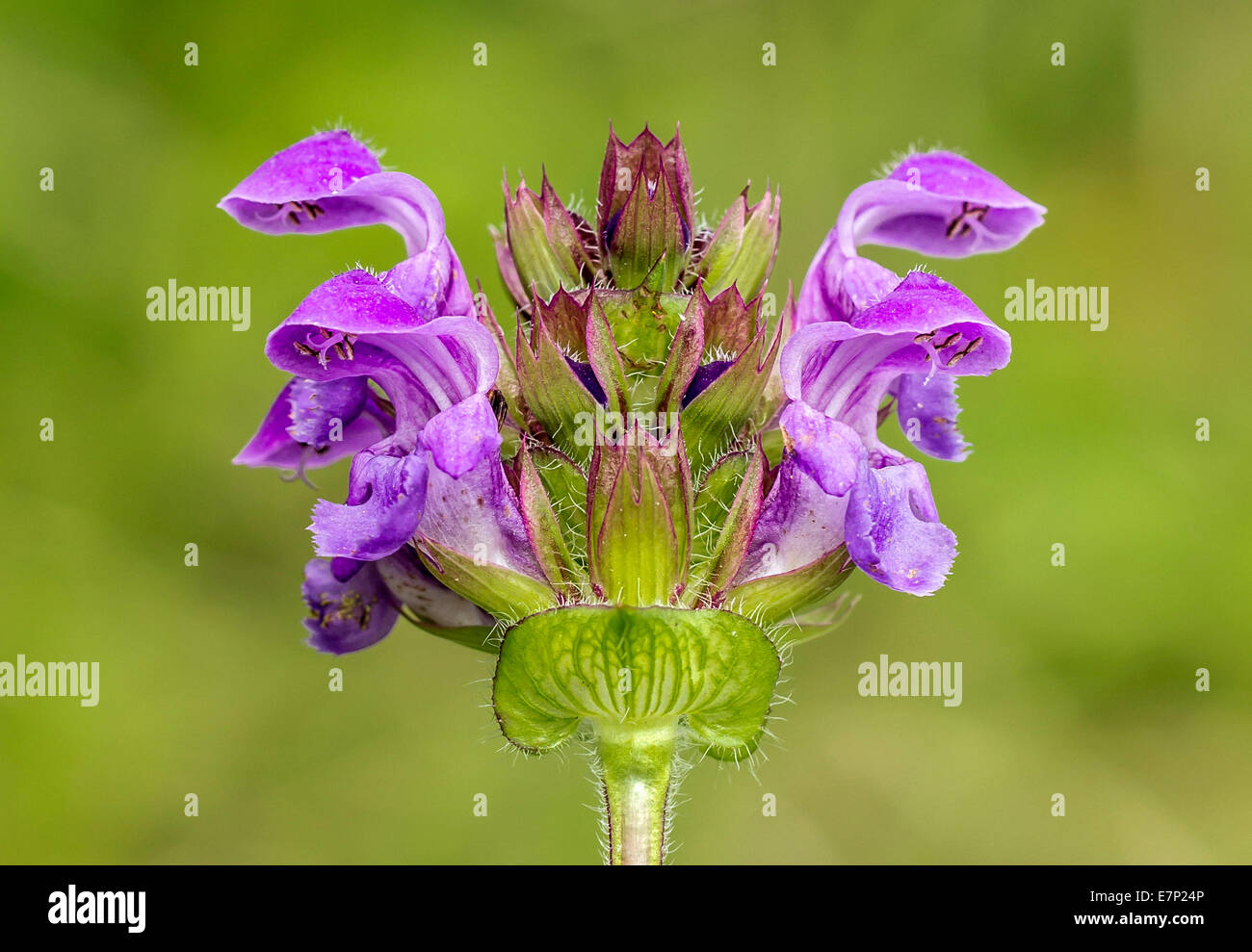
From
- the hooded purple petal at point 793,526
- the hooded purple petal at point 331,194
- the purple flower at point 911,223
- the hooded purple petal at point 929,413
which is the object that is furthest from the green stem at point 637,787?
the hooded purple petal at point 331,194

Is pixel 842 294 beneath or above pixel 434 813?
above

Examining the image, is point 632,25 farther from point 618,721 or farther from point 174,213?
point 618,721

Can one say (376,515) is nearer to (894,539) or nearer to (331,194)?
(331,194)

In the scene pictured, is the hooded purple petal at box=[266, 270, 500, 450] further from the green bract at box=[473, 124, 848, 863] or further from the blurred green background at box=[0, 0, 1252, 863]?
the blurred green background at box=[0, 0, 1252, 863]

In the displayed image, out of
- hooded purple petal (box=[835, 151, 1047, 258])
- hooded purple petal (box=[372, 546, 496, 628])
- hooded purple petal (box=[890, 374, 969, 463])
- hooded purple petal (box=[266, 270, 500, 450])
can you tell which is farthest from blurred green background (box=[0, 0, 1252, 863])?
hooded purple petal (box=[266, 270, 500, 450])

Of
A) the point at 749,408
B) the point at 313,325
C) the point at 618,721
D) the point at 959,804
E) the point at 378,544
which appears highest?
the point at 313,325

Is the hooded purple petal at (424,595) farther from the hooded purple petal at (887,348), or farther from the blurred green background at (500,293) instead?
the blurred green background at (500,293)

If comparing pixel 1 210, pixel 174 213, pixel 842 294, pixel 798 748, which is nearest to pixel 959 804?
pixel 798 748
